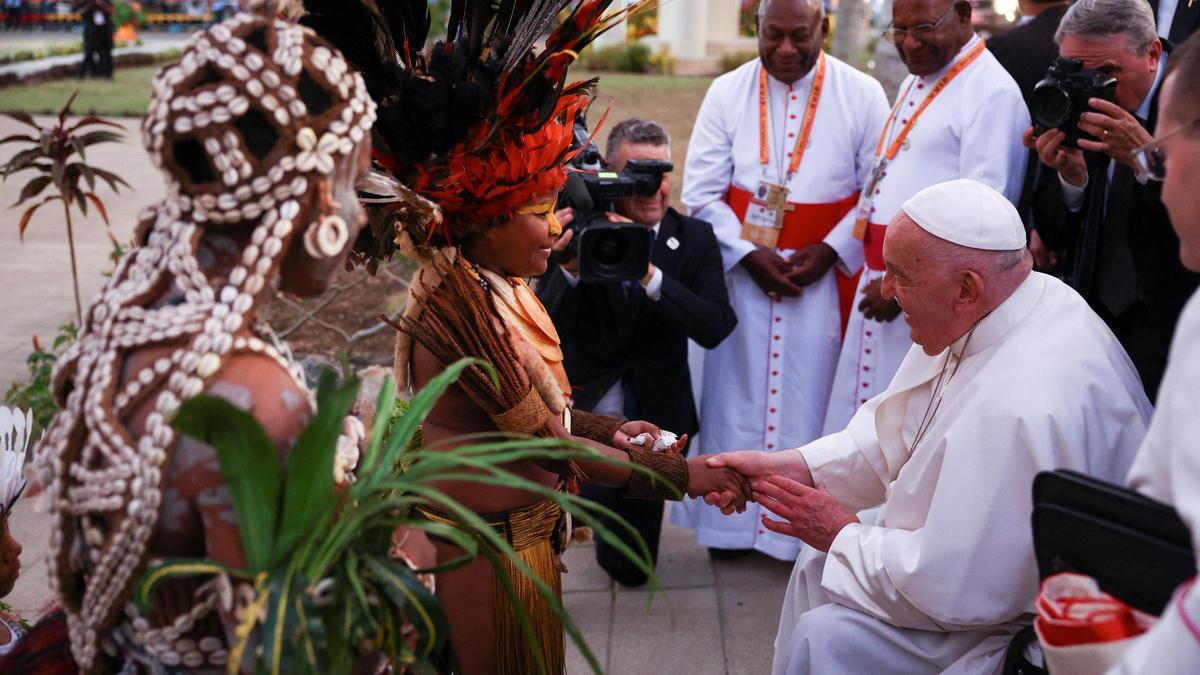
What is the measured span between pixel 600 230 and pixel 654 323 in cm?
73

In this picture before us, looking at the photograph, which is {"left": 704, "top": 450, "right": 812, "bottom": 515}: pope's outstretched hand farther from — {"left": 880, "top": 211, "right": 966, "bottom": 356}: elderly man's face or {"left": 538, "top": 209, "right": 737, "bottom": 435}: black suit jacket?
{"left": 538, "top": 209, "right": 737, "bottom": 435}: black suit jacket

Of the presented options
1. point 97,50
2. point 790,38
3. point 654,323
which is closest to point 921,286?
point 654,323

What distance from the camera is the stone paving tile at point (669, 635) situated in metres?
4.18

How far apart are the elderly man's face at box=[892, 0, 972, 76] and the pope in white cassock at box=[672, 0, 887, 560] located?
0.36 metres

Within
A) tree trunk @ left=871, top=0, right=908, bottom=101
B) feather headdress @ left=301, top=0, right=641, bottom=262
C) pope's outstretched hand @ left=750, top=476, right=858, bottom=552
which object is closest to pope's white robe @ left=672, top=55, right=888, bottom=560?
pope's outstretched hand @ left=750, top=476, right=858, bottom=552

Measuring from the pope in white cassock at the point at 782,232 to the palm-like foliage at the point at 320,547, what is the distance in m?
3.20

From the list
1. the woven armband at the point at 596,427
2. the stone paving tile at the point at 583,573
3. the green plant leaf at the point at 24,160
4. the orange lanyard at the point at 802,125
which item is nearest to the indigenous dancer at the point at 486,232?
the woven armband at the point at 596,427

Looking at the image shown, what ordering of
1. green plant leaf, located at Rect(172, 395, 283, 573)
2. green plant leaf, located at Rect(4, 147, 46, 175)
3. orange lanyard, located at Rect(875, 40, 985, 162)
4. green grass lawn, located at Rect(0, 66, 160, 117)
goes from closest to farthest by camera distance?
green plant leaf, located at Rect(172, 395, 283, 573) < orange lanyard, located at Rect(875, 40, 985, 162) < green plant leaf, located at Rect(4, 147, 46, 175) < green grass lawn, located at Rect(0, 66, 160, 117)

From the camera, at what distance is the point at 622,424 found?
11.0 feet

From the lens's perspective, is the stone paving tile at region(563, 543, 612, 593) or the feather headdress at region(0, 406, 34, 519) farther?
the stone paving tile at region(563, 543, 612, 593)

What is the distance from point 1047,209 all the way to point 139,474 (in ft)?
12.9

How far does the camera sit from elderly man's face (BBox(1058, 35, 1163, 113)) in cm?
413

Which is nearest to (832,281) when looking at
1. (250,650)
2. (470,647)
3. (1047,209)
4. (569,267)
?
(1047,209)

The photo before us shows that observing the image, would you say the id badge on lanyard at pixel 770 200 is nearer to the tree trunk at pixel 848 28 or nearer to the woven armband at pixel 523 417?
the woven armband at pixel 523 417
